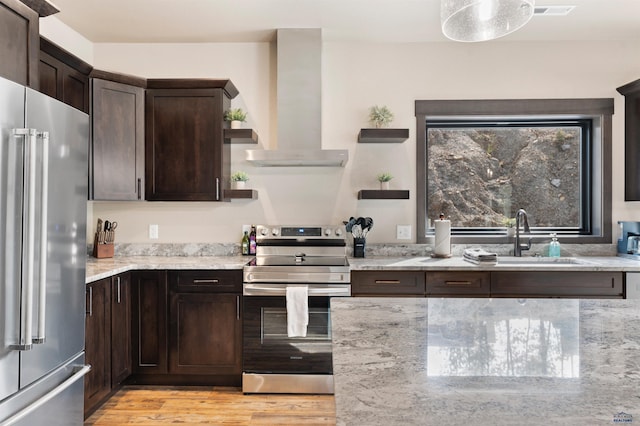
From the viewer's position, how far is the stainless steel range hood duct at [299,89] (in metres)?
3.39

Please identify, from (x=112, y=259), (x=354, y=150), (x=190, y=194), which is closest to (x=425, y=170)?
(x=354, y=150)

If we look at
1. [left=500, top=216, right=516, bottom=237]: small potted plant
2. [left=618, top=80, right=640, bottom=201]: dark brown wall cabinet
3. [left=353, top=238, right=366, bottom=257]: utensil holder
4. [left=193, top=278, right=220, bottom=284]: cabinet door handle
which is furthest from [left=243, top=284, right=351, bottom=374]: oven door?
[left=618, top=80, right=640, bottom=201]: dark brown wall cabinet

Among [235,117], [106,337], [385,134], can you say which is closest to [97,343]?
[106,337]

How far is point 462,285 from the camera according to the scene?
2.99 metres

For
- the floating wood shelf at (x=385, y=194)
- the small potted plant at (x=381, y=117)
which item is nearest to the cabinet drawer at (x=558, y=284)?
the floating wood shelf at (x=385, y=194)

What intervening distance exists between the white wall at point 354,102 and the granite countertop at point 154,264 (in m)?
0.30

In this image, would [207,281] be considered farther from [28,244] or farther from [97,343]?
[28,244]

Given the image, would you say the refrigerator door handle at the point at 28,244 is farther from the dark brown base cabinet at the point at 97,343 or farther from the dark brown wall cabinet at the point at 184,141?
the dark brown wall cabinet at the point at 184,141

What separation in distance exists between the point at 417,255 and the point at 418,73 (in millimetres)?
1460

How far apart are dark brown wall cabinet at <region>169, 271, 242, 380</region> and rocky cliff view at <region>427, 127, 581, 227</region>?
181cm

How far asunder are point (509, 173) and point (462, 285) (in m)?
1.29

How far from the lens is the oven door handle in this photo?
9.62 ft

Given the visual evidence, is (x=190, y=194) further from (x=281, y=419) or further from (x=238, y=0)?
(x=281, y=419)

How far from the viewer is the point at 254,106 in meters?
3.59
